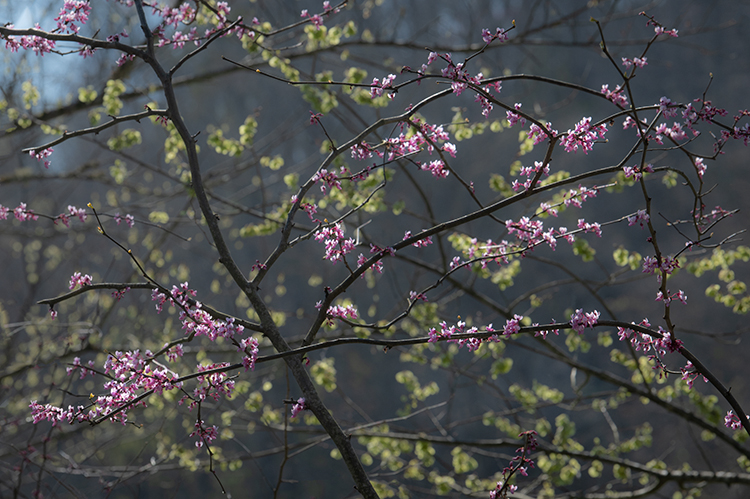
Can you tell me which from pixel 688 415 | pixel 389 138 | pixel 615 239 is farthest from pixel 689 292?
pixel 389 138

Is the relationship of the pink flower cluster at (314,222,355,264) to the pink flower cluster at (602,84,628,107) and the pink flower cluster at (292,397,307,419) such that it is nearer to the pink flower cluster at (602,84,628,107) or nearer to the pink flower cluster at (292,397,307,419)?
the pink flower cluster at (292,397,307,419)

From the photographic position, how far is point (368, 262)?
1.43m

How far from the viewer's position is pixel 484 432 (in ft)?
43.3

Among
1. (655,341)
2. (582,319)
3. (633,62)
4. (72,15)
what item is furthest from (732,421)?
(72,15)

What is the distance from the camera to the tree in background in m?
1.45

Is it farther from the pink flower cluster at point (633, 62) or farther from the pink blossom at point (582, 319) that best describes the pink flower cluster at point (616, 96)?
the pink blossom at point (582, 319)

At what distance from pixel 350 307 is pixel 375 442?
185cm

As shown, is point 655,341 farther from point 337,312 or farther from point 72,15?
point 72,15

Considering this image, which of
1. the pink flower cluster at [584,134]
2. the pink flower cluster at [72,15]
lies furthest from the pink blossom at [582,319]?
the pink flower cluster at [72,15]

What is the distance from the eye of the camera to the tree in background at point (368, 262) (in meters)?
1.45

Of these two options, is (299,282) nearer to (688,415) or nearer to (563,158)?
(563,158)

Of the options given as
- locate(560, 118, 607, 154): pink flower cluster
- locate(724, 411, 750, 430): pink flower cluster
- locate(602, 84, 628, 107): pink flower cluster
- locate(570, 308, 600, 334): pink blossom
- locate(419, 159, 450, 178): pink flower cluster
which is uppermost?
locate(419, 159, 450, 178): pink flower cluster

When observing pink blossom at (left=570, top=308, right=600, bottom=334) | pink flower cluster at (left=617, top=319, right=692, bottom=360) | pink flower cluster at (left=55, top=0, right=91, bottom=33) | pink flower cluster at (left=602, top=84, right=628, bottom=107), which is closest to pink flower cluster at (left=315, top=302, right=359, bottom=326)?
pink blossom at (left=570, top=308, right=600, bottom=334)

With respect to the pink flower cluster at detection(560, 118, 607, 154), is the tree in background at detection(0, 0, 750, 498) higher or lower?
higher
